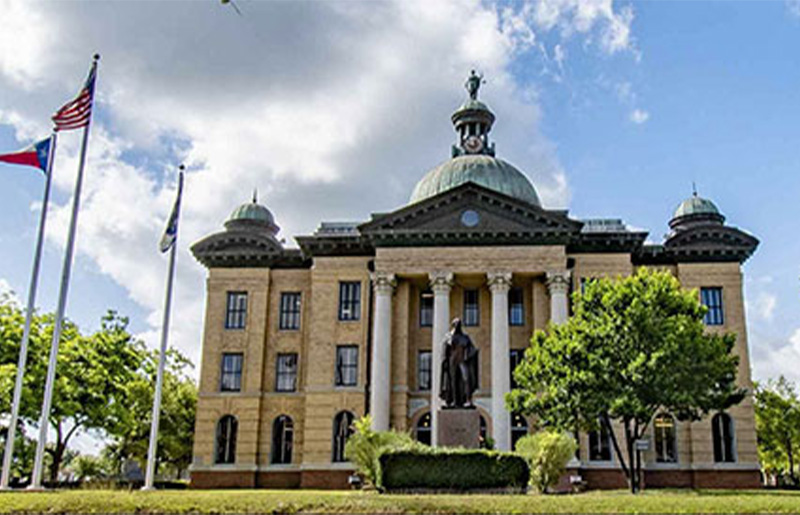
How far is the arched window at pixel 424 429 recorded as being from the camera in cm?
4488

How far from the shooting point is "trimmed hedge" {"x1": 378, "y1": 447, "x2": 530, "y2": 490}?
23203 mm

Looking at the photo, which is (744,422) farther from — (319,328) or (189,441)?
(189,441)

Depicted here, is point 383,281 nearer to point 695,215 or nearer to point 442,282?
point 442,282

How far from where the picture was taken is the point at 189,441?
184 feet

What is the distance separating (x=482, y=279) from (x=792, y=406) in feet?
87.8

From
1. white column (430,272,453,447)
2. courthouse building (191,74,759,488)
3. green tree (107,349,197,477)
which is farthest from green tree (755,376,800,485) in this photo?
green tree (107,349,197,477)

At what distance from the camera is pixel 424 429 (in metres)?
44.9

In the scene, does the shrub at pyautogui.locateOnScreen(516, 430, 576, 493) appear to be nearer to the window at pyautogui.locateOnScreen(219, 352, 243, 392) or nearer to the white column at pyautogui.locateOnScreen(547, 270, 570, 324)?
the white column at pyautogui.locateOnScreen(547, 270, 570, 324)

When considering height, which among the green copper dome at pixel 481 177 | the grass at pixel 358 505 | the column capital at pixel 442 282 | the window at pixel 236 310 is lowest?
the grass at pixel 358 505

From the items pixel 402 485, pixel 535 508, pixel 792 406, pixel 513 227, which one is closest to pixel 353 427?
pixel 513 227

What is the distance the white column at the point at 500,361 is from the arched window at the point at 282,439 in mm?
11781

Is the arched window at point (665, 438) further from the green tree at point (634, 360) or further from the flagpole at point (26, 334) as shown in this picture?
the flagpole at point (26, 334)

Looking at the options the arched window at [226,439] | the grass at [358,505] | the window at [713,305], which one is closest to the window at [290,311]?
the arched window at [226,439]

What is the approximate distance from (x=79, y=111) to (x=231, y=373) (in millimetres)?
23683
